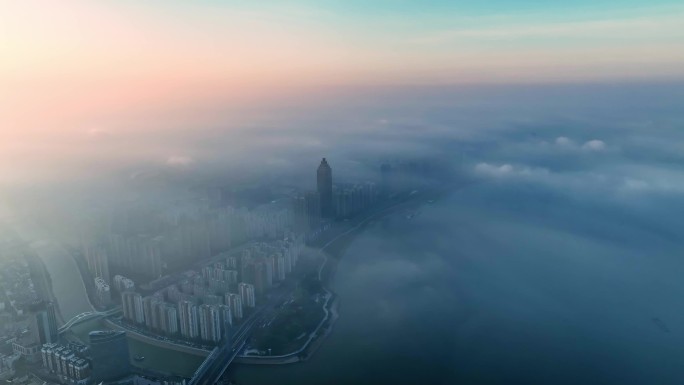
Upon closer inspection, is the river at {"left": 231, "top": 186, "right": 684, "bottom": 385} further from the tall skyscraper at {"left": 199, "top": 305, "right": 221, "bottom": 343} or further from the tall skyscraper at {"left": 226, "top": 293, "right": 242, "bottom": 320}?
the tall skyscraper at {"left": 226, "top": 293, "right": 242, "bottom": 320}

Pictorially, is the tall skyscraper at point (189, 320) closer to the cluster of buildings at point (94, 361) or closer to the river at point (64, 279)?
the cluster of buildings at point (94, 361)

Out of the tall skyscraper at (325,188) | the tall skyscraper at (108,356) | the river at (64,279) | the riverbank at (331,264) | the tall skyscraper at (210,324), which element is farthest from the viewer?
the tall skyscraper at (325,188)

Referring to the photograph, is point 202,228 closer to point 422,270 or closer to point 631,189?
point 422,270

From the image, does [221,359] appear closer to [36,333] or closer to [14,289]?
[36,333]

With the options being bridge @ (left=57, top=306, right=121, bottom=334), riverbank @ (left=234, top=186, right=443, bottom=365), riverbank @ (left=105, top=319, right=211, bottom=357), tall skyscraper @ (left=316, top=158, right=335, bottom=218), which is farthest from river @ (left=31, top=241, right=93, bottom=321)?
tall skyscraper @ (left=316, top=158, right=335, bottom=218)

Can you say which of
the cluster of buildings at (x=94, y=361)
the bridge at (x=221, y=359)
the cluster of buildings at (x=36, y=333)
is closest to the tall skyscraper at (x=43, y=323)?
the cluster of buildings at (x=36, y=333)

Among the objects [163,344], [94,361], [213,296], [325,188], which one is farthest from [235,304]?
[325,188]
